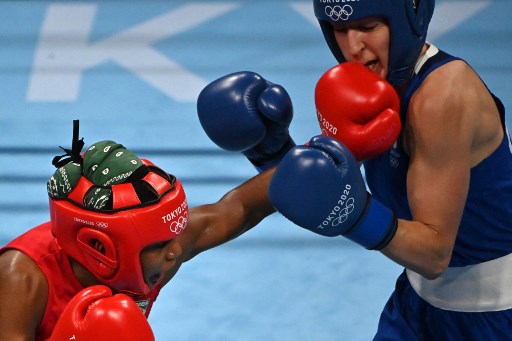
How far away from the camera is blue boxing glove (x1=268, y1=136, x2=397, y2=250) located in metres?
2.04

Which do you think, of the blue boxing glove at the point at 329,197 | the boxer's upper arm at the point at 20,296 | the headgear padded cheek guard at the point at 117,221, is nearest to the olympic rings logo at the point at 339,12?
the blue boxing glove at the point at 329,197

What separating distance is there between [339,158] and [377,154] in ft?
0.57

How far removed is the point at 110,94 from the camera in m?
4.66

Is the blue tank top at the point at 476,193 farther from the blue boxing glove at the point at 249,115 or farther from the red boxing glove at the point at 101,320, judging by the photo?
the red boxing glove at the point at 101,320

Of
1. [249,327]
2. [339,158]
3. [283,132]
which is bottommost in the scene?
[249,327]

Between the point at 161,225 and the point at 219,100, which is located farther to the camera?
the point at 219,100

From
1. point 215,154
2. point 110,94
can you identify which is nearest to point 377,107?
point 215,154

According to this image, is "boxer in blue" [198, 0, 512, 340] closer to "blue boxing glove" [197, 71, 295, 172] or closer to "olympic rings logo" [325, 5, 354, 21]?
"olympic rings logo" [325, 5, 354, 21]

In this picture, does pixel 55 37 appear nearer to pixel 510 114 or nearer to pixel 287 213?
pixel 510 114

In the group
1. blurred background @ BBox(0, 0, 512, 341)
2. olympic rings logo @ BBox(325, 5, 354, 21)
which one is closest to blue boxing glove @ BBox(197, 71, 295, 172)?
olympic rings logo @ BBox(325, 5, 354, 21)

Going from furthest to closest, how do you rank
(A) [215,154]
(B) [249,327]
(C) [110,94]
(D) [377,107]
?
(C) [110,94]
(A) [215,154]
(B) [249,327]
(D) [377,107]

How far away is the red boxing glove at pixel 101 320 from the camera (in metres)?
1.90

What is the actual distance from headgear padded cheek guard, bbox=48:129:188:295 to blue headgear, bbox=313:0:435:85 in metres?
0.51

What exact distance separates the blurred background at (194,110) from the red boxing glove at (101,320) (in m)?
1.25
